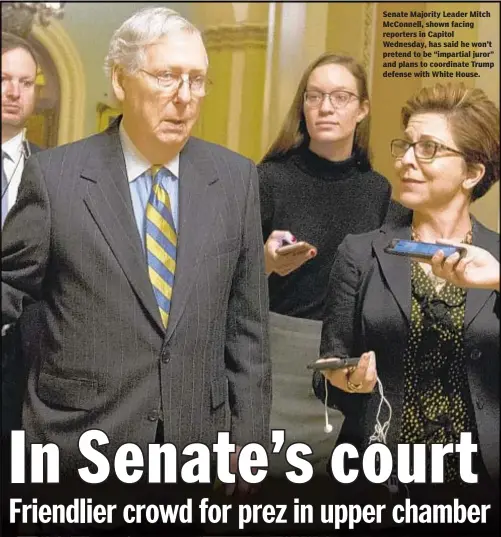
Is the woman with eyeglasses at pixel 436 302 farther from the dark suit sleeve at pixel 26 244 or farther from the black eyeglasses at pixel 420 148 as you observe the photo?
the dark suit sleeve at pixel 26 244

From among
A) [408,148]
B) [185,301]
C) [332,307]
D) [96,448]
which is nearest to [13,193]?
[185,301]

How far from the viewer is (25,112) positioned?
2318 millimetres

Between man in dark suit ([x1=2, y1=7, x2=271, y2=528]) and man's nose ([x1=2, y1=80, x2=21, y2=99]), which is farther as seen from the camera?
man's nose ([x1=2, y1=80, x2=21, y2=99])

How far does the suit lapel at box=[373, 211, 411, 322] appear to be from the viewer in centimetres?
228

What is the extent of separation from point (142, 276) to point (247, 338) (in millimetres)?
313

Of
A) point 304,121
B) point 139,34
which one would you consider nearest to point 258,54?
point 304,121

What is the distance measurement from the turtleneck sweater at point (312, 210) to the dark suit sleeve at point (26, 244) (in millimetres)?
566

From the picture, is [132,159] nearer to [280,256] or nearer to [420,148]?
[280,256]

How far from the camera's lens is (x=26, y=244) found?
2.21 m

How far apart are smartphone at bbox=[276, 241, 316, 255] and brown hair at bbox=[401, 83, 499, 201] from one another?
0.40 meters

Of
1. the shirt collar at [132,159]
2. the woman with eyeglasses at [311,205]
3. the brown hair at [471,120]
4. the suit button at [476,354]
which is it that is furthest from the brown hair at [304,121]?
the suit button at [476,354]

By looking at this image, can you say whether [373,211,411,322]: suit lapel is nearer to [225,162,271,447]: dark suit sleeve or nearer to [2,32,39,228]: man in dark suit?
[225,162,271,447]: dark suit sleeve

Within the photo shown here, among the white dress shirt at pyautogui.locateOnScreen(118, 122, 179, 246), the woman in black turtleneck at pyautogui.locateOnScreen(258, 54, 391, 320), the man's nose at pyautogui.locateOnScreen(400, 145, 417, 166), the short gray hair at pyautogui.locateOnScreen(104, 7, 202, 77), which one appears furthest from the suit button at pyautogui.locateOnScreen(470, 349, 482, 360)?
the short gray hair at pyautogui.locateOnScreen(104, 7, 202, 77)

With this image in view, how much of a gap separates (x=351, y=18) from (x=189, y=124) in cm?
51
